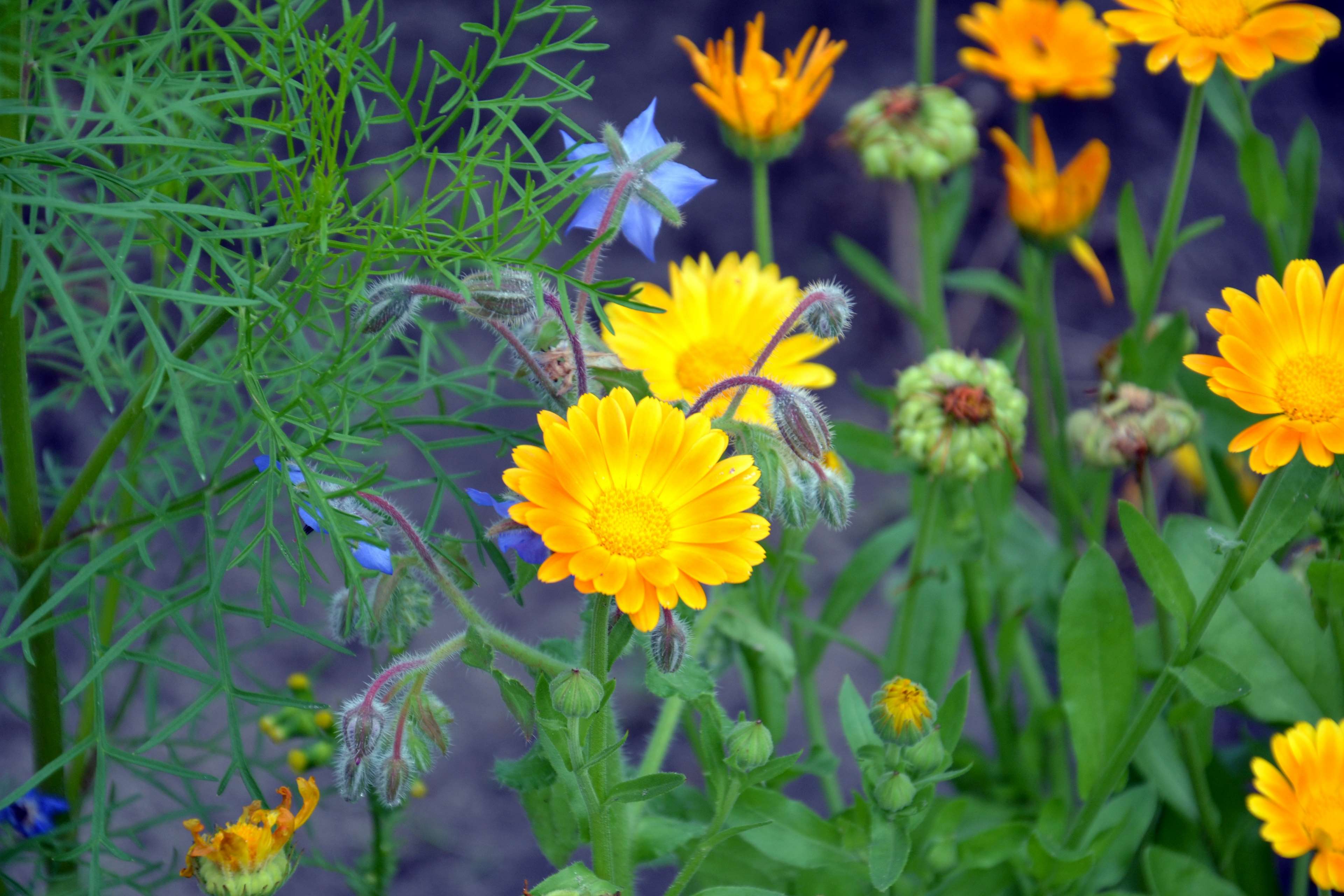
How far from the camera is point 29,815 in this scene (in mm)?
1239

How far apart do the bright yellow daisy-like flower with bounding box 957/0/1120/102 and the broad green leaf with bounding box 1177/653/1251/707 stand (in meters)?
0.97

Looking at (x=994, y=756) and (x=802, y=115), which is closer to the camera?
(x=802, y=115)

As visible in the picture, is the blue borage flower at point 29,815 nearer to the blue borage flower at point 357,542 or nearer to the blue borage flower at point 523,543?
the blue borage flower at point 357,542

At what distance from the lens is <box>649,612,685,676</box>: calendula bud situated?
94 centimetres

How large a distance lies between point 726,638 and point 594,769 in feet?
1.30

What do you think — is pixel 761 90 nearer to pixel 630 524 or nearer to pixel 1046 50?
pixel 1046 50

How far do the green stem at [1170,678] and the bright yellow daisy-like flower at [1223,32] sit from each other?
0.52 metres

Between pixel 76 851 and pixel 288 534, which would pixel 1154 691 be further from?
pixel 288 534

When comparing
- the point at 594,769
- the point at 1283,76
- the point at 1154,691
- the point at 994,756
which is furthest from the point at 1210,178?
the point at 594,769

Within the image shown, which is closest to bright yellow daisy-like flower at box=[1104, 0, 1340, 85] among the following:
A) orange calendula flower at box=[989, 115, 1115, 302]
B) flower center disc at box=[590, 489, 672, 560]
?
orange calendula flower at box=[989, 115, 1115, 302]

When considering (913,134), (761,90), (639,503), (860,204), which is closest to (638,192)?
(639,503)

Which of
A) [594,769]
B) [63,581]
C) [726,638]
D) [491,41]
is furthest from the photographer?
[491,41]

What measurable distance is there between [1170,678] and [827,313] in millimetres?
490

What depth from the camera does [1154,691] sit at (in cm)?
115
